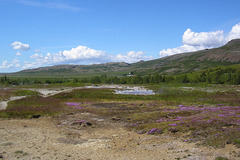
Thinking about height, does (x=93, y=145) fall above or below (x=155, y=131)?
below

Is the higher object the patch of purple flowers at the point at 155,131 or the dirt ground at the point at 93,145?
the patch of purple flowers at the point at 155,131

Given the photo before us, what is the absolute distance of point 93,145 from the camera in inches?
761

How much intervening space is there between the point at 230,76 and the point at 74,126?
11553 cm

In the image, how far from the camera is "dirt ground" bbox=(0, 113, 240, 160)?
16.2 m

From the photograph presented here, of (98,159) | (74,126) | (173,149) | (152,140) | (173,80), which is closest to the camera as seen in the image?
(98,159)

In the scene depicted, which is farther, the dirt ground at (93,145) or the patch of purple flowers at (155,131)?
the patch of purple flowers at (155,131)

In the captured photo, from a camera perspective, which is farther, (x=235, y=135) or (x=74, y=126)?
(x=74, y=126)

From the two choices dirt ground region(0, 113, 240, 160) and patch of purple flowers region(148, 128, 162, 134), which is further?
patch of purple flowers region(148, 128, 162, 134)

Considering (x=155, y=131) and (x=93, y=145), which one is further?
(x=155, y=131)

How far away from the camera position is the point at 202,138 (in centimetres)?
1925

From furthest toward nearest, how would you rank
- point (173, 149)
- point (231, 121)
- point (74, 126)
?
point (74, 126), point (231, 121), point (173, 149)

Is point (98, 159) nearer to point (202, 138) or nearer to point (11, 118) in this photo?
point (202, 138)

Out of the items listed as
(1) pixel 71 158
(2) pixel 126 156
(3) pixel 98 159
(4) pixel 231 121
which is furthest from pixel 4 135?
(4) pixel 231 121

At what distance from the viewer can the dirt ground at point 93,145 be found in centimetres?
1616
